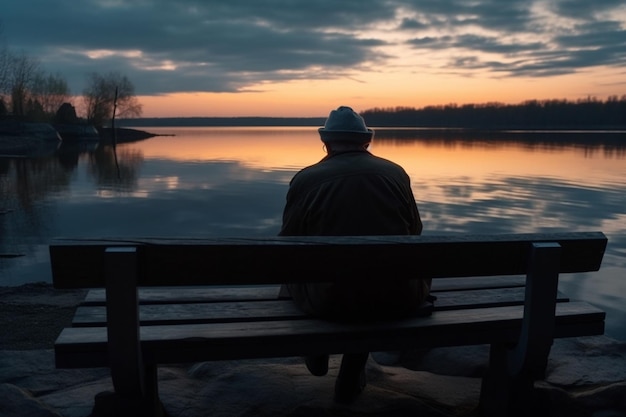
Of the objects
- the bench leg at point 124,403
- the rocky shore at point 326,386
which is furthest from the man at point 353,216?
the bench leg at point 124,403

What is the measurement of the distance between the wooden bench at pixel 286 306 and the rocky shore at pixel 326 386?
0.42 metres

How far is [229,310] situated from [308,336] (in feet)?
1.61

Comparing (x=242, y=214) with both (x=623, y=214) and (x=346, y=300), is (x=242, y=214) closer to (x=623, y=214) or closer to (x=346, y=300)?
(x=623, y=214)

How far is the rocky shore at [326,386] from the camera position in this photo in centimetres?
320

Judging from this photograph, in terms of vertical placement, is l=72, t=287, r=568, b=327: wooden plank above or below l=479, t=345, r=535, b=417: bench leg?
above

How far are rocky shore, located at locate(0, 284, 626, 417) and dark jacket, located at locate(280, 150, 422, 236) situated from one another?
1.03 meters

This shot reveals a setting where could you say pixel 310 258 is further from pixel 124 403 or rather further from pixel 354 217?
pixel 124 403

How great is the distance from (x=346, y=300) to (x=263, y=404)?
904mm

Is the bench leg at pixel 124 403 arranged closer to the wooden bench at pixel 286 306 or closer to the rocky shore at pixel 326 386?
the wooden bench at pixel 286 306

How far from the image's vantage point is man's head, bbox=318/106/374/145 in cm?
317

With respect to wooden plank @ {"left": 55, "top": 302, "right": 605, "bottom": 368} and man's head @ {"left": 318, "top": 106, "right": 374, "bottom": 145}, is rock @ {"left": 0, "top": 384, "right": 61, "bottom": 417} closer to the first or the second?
wooden plank @ {"left": 55, "top": 302, "right": 605, "bottom": 368}

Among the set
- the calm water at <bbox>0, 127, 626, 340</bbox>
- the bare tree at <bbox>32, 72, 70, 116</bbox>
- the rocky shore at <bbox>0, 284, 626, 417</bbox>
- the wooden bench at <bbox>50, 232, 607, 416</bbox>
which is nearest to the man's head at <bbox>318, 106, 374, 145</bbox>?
the wooden bench at <bbox>50, 232, 607, 416</bbox>

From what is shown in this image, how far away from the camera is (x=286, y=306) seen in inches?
121

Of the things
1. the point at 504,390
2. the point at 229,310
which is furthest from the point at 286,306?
the point at 504,390
